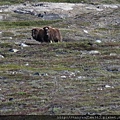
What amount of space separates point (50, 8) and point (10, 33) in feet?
75.7

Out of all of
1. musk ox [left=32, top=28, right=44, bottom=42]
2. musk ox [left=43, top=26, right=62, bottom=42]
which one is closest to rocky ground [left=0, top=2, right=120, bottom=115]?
musk ox [left=32, top=28, right=44, bottom=42]

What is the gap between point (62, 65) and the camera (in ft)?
154

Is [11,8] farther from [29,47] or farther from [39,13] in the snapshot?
[29,47]

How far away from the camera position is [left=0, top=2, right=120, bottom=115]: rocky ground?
29828 mm

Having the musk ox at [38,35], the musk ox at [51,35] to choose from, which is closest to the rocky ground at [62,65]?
the musk ox at [38,35]

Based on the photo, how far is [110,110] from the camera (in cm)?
2794

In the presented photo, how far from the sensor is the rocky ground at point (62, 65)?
29.8 metres

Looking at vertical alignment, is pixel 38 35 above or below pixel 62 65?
below

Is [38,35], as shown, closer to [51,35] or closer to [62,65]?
[51,35]

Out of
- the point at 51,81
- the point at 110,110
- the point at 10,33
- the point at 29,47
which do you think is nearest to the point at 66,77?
the point at 51,81

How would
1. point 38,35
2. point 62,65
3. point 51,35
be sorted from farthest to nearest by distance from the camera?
point 38,35 < point 51,35 < point 62,65

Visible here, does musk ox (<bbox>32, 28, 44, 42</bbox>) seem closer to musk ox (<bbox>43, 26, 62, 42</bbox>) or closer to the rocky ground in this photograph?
musk ox (<bbox>43, 26, 62, 42</bbox>)

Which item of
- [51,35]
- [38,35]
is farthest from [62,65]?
[38,35]

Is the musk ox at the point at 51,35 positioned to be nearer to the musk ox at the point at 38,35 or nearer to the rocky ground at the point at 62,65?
the musk ox at the point at 38,35
